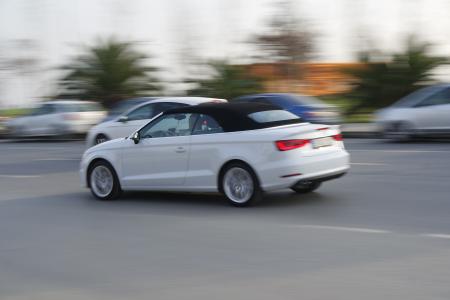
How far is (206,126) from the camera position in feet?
33.2

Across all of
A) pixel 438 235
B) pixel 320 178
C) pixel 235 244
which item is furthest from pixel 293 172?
pixel 438 235

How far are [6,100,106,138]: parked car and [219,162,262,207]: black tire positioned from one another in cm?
1641

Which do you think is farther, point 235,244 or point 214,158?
point 214,158

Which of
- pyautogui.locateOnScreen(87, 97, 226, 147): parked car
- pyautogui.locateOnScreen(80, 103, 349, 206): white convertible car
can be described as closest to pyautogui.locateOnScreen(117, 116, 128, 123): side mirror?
pyautogui.locateOnScreen(87, 97, 226, 147): parked car

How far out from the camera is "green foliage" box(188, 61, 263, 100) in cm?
3092

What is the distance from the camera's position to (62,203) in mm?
11148

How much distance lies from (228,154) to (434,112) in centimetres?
1004

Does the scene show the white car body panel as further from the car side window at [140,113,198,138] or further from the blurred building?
the blurred building

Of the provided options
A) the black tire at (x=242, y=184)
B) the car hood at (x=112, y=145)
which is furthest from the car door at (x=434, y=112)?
the black tire at (x=242, y=184)

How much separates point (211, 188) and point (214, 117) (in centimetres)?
95

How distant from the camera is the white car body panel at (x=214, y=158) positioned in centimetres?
941

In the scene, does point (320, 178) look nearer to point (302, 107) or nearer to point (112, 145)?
point (112, 145)

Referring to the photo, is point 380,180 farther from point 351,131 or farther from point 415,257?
point 351,131

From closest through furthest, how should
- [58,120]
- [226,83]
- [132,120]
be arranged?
1. [132,120]
2. [58,120]
3. [226,83]
